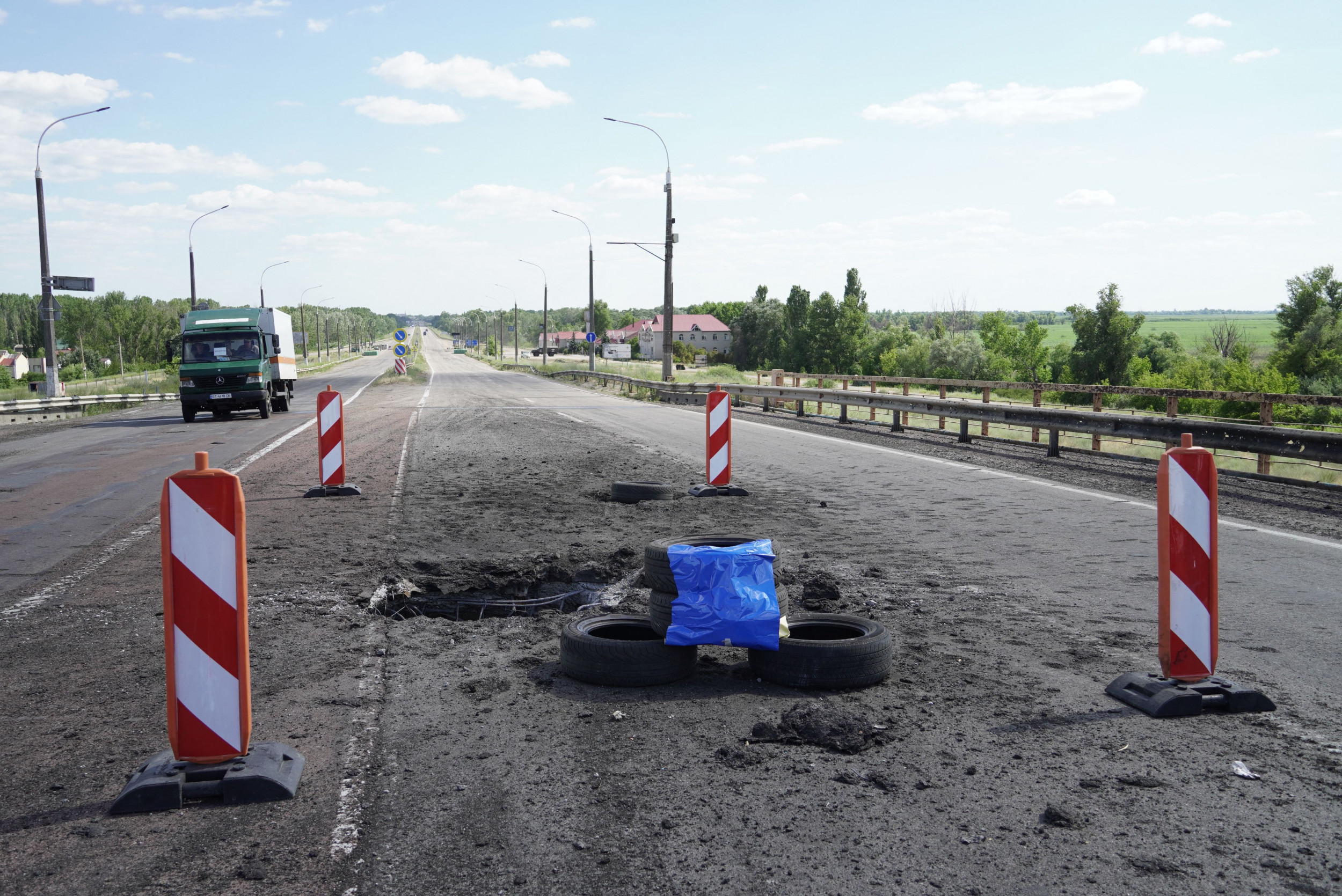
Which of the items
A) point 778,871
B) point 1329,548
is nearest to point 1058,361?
point 1329,548

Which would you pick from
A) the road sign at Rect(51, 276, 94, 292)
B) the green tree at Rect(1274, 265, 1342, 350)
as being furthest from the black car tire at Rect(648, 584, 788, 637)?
the green tree at Rect(1274, 265, 1342, 350)

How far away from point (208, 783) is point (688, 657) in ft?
7.36

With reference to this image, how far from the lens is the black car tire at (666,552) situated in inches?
200

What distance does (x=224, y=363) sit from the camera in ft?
86.9

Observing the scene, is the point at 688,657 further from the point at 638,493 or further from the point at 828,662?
the point at 638,493

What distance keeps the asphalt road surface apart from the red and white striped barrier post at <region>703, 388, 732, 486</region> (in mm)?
2754

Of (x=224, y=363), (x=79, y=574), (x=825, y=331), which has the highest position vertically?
(x=825, y=331)

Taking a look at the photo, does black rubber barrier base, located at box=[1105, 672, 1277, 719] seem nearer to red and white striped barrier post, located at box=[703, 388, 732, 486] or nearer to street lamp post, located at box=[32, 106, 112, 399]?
red and white striped barrier post, located at box=[703, 388, 732, 486]

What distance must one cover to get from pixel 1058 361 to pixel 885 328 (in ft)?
83.5

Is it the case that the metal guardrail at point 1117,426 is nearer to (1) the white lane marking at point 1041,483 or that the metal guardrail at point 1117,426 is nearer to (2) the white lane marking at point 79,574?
(1) the white lane marking at point 1041,483

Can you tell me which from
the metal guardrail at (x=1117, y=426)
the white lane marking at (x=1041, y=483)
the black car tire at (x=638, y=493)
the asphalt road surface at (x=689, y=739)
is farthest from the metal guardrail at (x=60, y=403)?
the black car tire at (x=638, y=493)

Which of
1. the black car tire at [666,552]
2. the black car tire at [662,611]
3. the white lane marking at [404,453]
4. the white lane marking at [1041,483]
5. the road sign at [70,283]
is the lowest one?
the white lane marking at [1041,483]

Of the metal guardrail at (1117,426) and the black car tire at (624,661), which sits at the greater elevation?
the metal guardrail at (1117,426)

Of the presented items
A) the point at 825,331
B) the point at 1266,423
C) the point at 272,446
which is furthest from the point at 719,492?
the point at 825,331
